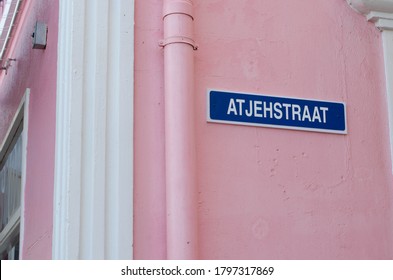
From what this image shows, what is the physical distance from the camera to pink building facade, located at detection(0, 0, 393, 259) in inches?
140

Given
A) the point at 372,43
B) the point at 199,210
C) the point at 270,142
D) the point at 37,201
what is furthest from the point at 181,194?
the point at 372,43

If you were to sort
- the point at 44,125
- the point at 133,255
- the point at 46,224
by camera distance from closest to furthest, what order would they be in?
1. the point at 133,255
2. the point at 46,224
3. the point at 44,125

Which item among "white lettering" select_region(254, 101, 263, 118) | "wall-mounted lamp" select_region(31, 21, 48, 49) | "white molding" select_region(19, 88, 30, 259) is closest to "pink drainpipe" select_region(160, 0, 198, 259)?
"white lettering" select_region(254, 101, 263, 118)

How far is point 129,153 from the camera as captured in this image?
363 cm

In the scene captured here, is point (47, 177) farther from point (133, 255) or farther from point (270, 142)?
point (270, 142)

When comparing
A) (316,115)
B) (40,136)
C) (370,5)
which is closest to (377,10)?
(370,5)

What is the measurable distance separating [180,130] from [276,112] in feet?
1.68

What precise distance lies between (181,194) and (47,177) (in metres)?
0.73

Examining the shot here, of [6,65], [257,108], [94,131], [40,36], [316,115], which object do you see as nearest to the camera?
[94,131]

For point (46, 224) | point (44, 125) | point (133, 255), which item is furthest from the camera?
point (44, 125)

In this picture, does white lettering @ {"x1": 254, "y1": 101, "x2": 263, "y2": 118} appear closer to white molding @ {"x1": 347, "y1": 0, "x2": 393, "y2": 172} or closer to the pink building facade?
the pink building facade

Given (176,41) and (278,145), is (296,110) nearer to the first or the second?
(278,145)

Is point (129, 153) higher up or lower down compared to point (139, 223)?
higher up

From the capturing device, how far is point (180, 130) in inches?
144
